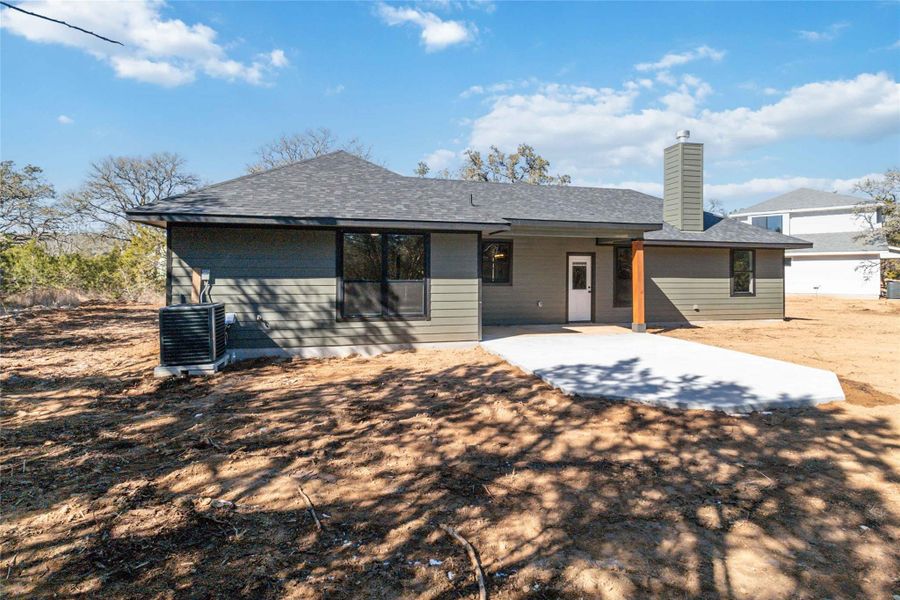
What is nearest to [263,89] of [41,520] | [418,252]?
[418,252]

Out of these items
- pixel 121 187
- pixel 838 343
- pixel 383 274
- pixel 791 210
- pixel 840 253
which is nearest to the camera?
pixel 383 274

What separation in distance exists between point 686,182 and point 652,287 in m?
3.21

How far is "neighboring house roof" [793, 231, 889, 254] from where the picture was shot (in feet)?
79.8

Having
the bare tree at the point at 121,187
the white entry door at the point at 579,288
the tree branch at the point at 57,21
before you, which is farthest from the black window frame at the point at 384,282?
the bare tree at the point at 121,187

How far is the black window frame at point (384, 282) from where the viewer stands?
8.24 m

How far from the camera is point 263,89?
21.8m

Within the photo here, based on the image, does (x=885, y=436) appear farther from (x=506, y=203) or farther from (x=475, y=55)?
(x=475, y=55)

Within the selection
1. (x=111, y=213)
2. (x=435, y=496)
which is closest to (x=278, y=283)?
(x=435, y=496)

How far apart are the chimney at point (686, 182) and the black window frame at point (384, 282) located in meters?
8.38

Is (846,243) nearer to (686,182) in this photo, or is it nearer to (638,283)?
(686,182)

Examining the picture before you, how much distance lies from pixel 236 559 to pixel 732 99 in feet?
65.2

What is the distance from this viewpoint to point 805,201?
102ft

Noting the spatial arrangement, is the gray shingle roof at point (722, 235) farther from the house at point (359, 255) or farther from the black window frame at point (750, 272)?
the black window frame at point (750, 272)

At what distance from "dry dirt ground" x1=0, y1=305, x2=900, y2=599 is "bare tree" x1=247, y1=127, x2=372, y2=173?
2863cm
